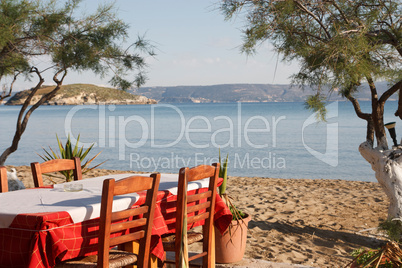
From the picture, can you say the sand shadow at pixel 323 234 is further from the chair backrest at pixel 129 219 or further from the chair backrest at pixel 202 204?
the chair backrest at pixel 129 219

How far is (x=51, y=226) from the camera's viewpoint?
232cm

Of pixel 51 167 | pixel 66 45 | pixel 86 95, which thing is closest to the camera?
pixel 51 167

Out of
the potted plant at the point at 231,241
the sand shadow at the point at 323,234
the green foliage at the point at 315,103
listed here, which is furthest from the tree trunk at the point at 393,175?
the potted plant at the point at 231,241

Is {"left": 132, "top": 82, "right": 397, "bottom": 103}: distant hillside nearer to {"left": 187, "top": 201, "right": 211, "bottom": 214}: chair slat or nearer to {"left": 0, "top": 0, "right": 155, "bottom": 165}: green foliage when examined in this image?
{"left": 0, "top": 0, "right": 155, "bottom": 165}: green foliage

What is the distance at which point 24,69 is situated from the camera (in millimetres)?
7176

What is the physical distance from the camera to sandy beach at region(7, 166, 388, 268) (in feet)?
15.5

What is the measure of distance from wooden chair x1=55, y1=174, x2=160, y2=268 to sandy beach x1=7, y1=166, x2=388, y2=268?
A: 6.79 ft

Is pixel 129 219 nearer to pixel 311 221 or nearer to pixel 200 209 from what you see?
pixel 200 209

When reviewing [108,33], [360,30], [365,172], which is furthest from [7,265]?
[365,172]

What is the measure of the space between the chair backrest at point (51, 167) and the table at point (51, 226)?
60 centimetres

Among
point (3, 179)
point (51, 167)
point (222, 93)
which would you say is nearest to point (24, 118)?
point (51, 167)

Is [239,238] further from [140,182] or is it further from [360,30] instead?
[360,30]

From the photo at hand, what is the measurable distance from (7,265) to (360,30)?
11.5ft

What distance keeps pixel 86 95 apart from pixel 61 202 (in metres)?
49.0
